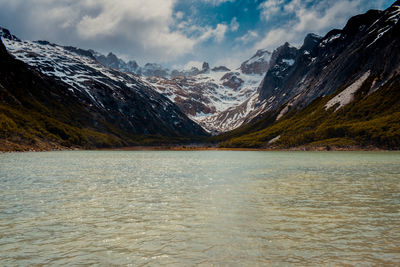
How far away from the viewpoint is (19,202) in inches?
947

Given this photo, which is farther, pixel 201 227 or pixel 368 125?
pixel 368 125

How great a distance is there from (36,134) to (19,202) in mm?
177774

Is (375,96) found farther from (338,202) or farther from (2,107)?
(2,107)

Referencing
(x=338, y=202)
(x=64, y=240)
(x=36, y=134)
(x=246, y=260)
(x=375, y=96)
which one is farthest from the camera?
(x=375, y=96)

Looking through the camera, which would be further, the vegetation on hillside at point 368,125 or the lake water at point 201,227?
the vegetation on hillside at point 368,125

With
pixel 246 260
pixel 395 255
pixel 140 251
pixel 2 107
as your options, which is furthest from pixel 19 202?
pixel 2 107

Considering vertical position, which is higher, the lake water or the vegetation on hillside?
the vegetation on hillside

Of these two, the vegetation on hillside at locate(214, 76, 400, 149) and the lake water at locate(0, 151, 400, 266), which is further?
the vegetation on hillside at locate(214, 76, 400, 149)

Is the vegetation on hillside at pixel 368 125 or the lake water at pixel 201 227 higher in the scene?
the vegetation on hillside at pixel 368 125

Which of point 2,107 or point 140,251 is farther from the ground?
point 2,107

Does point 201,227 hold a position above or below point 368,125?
below

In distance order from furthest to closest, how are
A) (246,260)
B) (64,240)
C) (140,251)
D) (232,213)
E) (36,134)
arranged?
(36,134) < (232,213) < (64,240) < (140,251) < (246,260)

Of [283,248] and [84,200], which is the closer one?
[283,248]

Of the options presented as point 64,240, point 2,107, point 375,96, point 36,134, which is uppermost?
point 375,96
